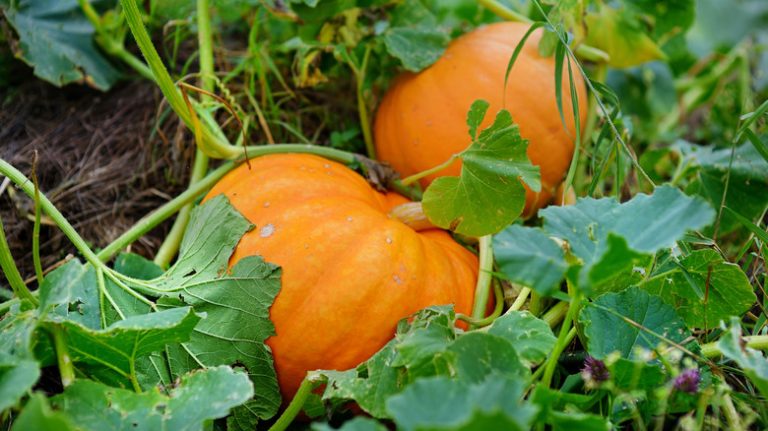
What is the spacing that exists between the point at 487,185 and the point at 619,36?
30.2 inches

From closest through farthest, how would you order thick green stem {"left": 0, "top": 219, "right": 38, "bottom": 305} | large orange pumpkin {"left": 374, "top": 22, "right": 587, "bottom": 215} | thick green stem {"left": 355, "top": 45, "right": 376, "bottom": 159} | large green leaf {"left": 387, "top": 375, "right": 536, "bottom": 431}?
large green leaf {"left": 387, "top": 375, "right": 536, "bottom": 431}
thick green stem {"left": 0, "top": 219, "right": 38, "bottom": 305}
large orange pumpkin {"left": 374, "top": 22, "right": 587, "bottom": 215}
thick green stem {"left": 355, "top": 45, "right": 376, "bottom": 159}

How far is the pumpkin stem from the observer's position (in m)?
1.35

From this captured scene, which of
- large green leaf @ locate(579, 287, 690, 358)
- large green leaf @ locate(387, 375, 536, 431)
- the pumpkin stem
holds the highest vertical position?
large green leaf @ locate(387, 375, 536, 431)

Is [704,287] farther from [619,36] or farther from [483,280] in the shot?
→ [619,36]

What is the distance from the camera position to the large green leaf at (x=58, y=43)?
1.64 metres

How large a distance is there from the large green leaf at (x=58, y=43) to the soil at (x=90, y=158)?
0.10m

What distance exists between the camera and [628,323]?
101 cm

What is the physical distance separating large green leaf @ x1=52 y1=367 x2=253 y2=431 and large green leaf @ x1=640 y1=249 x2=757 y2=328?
67cm

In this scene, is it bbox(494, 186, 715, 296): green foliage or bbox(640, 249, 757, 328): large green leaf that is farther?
bbox(640, 249, 757, 328): large green leaf

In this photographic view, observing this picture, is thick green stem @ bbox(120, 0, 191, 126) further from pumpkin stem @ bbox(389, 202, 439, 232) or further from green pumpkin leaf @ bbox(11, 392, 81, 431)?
green pumpkin leaf @ bbox(11, 392, 81, 431)

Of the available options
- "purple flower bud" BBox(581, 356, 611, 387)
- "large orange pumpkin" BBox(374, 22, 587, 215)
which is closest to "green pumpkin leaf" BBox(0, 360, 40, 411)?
"purple flower bud" BBox(581, 356, 611, 387)

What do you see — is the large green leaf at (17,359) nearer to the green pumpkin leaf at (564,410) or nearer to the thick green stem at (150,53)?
the thick green stem at (150,53)

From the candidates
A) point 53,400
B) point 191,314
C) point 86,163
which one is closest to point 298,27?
point 86,163

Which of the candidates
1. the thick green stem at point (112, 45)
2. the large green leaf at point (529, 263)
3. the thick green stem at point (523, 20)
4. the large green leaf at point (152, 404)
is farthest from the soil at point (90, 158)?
the large green leaf at point (529, 263)
